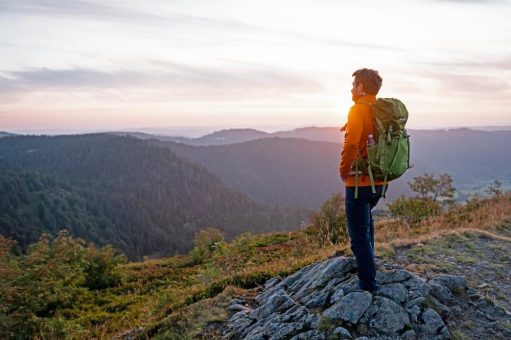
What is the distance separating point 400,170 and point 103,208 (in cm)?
16822

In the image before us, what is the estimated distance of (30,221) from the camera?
130 metres

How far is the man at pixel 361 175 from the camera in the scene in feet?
20.1

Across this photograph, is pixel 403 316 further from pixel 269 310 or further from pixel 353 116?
pixel 353 116

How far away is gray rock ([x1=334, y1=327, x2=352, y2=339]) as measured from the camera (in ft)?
19.4

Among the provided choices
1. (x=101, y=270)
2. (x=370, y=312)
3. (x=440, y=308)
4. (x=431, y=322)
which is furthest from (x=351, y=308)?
(x=101, y=270)

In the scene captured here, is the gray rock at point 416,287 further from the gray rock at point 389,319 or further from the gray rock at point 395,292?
the gray rock at point 389,319

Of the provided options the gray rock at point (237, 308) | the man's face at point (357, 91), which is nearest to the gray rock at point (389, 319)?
the gray rock at point (237, 308)

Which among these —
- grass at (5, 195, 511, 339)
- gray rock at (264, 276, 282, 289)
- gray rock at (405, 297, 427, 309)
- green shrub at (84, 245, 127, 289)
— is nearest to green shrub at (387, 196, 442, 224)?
grass at (5, 195, 511, 339)

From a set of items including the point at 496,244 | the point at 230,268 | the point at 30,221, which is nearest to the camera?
the point at 496,244

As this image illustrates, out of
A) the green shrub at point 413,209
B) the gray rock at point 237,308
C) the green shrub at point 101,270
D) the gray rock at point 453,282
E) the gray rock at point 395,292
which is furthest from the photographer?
the green shrub at point 101,270

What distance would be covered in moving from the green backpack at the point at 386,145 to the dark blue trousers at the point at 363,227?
0.57ft

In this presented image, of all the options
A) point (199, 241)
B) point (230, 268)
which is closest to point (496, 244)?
point (230, 268)

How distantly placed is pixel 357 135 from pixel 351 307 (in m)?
2.70

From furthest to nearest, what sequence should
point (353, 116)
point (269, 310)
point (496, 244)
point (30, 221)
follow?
1. point (30, 221)
2. point (496, 244)
3. point (269, 310)
4. point (353, 116)
